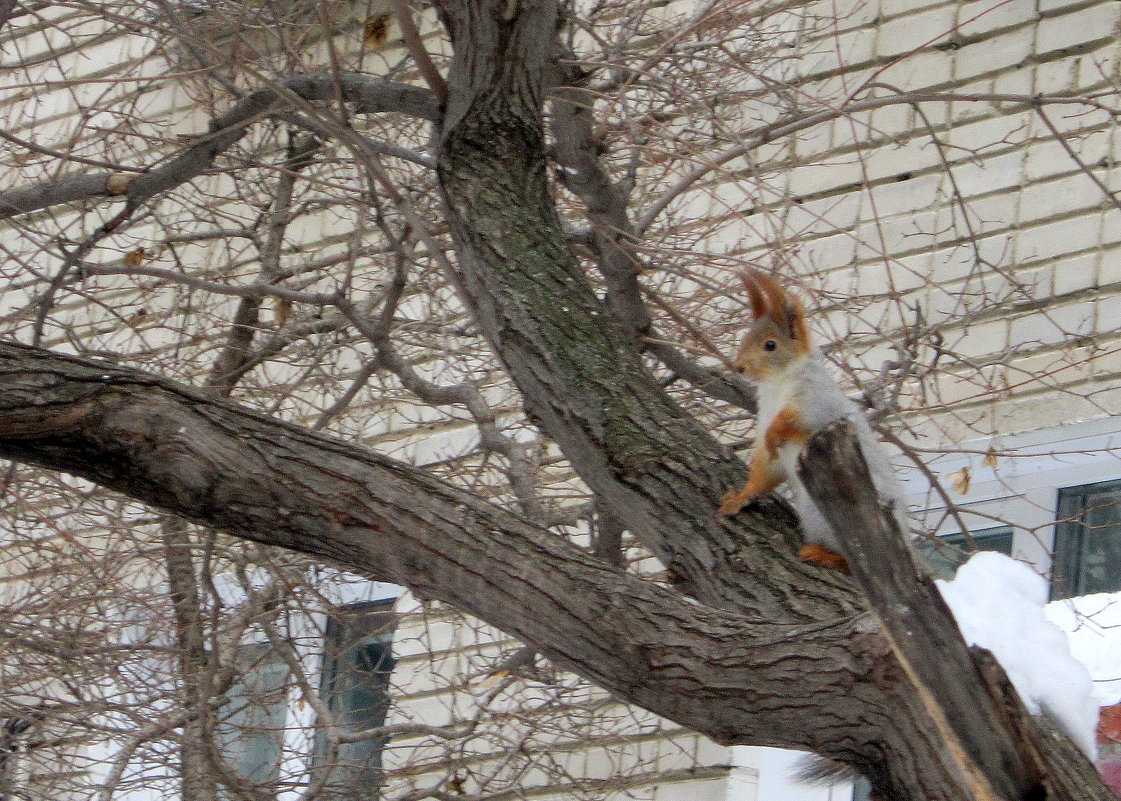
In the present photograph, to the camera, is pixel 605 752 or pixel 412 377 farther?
pixel 605 752

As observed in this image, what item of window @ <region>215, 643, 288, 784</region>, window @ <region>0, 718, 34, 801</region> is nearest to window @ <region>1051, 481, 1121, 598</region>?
window @ <region>215, 643, 288, 784</region>

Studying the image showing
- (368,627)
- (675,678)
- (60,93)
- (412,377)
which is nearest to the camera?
(675,678)

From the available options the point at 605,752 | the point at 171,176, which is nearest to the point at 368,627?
the point at 605,752

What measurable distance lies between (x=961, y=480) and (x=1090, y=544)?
411 mm

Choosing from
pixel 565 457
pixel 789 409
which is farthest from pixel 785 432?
pixel 565 457

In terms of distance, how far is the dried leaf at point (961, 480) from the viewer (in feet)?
13.7

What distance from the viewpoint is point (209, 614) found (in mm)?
4492

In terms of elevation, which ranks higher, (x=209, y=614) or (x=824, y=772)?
(x=209, y=614)

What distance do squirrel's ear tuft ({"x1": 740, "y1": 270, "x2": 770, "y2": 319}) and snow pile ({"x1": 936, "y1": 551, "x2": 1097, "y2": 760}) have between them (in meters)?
0.77

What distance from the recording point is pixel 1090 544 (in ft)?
13.6

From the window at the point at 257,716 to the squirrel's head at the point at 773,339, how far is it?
1.99 metres

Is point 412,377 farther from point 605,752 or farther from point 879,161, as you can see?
point 879,161

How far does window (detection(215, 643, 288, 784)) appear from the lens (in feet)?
14.9

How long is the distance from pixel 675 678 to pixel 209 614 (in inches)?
98.9
